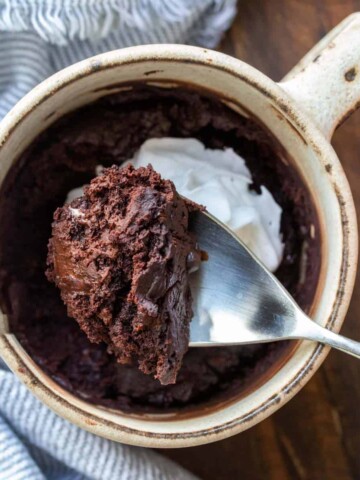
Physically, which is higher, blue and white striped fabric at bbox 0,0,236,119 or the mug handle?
the mug handle

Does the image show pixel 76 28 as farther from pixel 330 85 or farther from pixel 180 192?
pixel 330 85

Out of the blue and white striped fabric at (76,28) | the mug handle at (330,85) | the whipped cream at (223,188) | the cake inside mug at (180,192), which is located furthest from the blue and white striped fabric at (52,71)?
the mug handle at (330,85)

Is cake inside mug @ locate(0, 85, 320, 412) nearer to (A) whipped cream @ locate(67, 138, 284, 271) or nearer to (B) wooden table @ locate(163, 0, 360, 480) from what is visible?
(A) whipped cream @ locate(67, 138, 284, 271)

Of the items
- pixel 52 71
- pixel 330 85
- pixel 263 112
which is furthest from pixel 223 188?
pixel 52 71

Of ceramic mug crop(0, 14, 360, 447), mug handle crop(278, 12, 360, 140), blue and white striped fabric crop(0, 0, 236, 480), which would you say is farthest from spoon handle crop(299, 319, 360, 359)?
blue and white striped fabric crop(0, 0, 236, 480)

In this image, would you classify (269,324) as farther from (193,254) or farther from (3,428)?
(3,428)

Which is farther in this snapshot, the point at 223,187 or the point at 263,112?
the point at 223,187

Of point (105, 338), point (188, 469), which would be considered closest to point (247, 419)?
point (105, 338)
